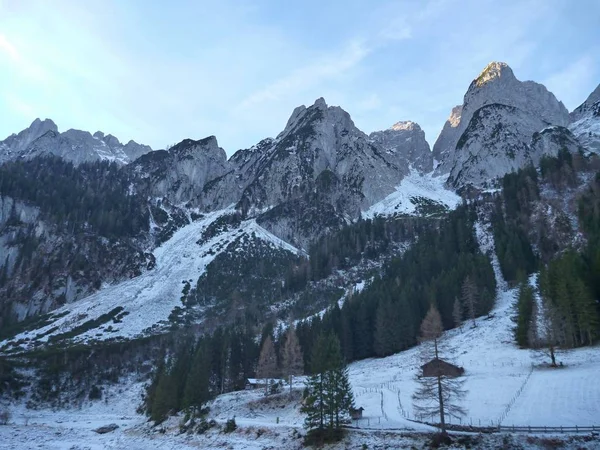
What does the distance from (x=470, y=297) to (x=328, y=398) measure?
6255 centimetres

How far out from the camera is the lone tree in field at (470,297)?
Result: 94.2 metres

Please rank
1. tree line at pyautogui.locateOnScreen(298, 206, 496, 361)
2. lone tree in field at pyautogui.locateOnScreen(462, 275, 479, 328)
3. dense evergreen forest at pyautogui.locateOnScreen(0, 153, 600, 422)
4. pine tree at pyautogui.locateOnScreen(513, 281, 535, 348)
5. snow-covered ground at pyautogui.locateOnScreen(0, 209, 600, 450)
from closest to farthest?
snow-covered ground at pyautogui.locateOnScreen(0, 209, 600, 450)
dense evergreen forest at pyautogui.locateOnScreen(0, 153, 600, 422)
pine tree at pyautogui.locateOnScreen(513, 281, 535, 348)
tree line at pyautogui.locateOnScreen(298, 206, 496, 361)
lone tree in field at pyautogui.locateOnScreen(462, 275, 479, 328)

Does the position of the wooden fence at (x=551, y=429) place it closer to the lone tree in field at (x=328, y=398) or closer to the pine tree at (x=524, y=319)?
the lone tree in field at (x=328, y=398)

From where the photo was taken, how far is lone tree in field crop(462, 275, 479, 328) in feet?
309

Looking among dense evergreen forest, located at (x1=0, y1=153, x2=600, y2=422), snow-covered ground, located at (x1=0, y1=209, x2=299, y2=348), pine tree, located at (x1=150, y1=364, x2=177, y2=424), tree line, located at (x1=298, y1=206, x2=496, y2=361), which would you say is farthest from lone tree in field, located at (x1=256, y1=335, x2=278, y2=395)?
snow-covered ground, located at (x1=0, y1=209, x2=299, y2=348)

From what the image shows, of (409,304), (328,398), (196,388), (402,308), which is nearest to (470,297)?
(409,304)

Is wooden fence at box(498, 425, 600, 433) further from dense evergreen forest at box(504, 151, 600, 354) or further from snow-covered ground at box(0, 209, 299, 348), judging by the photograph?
snow-covered ground at box(0, 209, 299, 348)

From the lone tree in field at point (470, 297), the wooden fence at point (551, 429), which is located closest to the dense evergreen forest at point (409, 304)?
the lone tree in field at point (470, 297)

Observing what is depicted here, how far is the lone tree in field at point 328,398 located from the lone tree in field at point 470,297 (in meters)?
57.7

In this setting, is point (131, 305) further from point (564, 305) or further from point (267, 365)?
point (564, 305)

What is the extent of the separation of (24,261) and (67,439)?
15302 centimetres

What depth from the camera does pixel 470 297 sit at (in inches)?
3718

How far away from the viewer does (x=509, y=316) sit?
88.2 metres

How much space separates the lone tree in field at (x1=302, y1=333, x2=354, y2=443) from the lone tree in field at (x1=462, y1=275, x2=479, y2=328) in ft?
189
